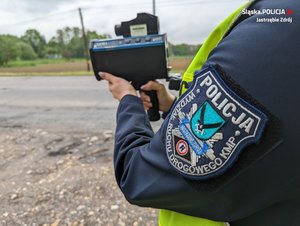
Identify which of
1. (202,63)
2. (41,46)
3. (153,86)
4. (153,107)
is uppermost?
(202,63)

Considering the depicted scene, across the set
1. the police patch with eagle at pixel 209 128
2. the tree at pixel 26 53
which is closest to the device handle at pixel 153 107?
the police patch with eagle at pixel 209 128

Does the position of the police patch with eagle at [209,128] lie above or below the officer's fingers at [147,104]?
above

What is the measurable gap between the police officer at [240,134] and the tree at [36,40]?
75.3 m

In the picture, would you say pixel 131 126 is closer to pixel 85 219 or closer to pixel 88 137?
pixel 85 219

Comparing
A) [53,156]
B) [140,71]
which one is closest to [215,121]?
[140,71]

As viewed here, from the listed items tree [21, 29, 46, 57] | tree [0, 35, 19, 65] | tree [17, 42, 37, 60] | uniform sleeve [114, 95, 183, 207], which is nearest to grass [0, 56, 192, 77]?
uniform sleeve [114, 95, 183, 207]

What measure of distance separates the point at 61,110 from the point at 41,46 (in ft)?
237

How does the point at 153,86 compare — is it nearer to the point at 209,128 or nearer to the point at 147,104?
the point at 147,104

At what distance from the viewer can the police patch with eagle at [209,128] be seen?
642 mm

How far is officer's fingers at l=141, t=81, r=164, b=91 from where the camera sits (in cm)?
127

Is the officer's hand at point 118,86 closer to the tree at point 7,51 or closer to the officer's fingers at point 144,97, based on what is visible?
the officer's fingers at point 144,97

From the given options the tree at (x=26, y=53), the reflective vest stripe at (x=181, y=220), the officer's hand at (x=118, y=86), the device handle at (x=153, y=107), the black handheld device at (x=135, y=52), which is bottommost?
the tree at (x=26, y=53)

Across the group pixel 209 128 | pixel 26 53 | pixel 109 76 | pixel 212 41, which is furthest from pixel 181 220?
pixel 26 53

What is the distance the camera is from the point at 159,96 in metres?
1.43
